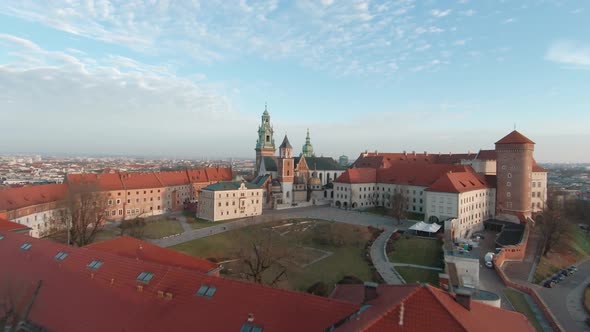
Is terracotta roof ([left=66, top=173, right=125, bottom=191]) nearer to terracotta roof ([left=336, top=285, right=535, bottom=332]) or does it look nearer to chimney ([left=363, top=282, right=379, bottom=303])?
chimney ([left=363, top=282, right=379, bottom=303])

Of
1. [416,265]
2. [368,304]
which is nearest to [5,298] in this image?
[368,304]

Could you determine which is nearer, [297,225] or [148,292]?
[148,292]

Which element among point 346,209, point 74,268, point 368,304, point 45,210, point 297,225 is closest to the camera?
point 368,304

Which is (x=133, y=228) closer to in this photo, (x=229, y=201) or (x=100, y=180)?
(x=229, y=201)

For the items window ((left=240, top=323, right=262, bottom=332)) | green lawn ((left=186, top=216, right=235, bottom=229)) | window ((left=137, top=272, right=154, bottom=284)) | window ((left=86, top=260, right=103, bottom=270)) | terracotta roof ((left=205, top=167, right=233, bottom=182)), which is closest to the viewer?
window ((left=240, top=323, right=262, bottom=332))

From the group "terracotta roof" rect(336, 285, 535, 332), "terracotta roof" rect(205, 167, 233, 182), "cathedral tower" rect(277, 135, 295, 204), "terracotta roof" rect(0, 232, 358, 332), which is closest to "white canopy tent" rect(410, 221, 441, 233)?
"cathedral tower" rect(277, 135, 295, 204)

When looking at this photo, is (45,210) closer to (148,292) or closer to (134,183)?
(134,183)
